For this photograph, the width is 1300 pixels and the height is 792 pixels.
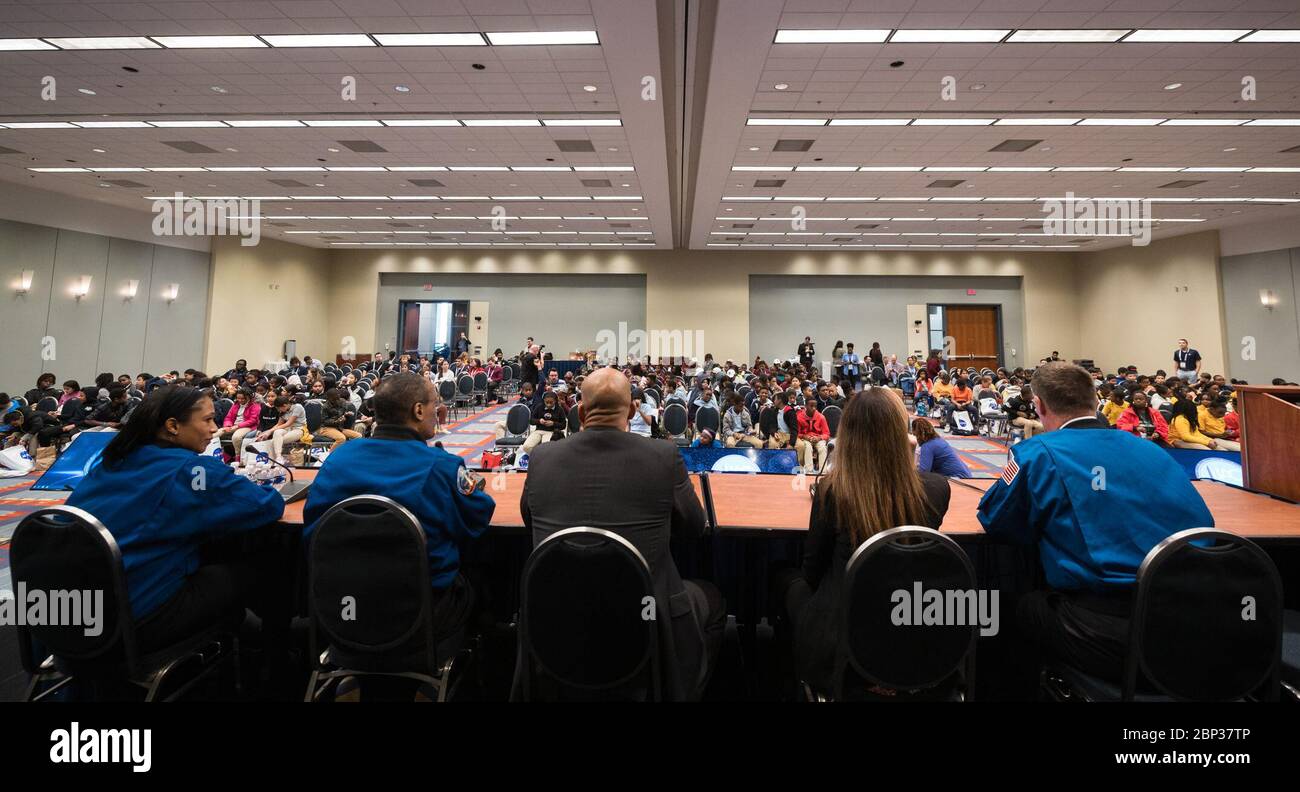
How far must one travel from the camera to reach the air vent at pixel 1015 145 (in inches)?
360

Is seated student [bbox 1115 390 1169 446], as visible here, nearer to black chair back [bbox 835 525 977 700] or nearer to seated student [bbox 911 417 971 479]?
seated student [bbox 911 417 971 479]

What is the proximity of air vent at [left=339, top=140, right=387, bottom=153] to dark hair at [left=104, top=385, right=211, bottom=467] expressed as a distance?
30.8 feet

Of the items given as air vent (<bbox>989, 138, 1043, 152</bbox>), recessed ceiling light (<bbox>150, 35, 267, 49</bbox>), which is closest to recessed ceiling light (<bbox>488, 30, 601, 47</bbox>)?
recessed ceiling light (<bbox>150, 35, 267, 49</bbox>)

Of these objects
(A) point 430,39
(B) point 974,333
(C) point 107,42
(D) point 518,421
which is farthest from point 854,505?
(B) point 974,333

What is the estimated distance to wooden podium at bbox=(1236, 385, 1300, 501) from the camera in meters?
2.38

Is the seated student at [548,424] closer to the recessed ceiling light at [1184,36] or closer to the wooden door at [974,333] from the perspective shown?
the recessed ceiling light at [1184,36]

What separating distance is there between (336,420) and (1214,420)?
41.0 feet

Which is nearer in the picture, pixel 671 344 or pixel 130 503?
pixel 130 503

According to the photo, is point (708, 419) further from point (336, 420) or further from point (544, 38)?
point (336, 420)

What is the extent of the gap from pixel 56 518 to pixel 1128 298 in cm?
2437

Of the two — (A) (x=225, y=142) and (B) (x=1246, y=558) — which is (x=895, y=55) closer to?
(B) (x=1246, y=558)

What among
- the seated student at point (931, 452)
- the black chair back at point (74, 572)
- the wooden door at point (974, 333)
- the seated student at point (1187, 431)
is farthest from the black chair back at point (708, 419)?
the wooden door at point (974, 333)

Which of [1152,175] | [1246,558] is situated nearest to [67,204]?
[1246,558]

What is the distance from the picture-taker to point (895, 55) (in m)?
6.52
